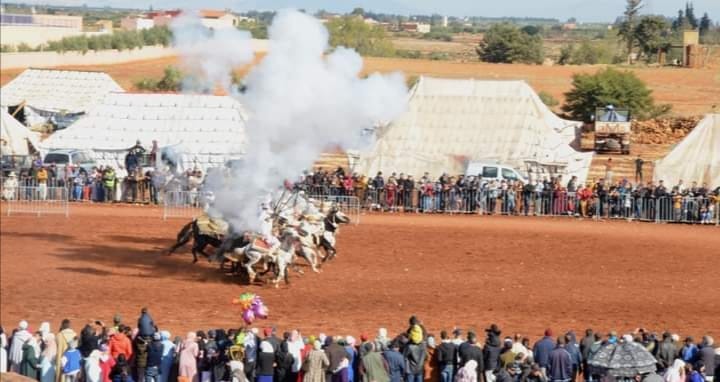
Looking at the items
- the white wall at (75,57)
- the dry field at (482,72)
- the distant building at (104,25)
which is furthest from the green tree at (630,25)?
the distant building at (104,25)

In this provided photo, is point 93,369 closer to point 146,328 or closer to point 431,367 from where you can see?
point 146,328

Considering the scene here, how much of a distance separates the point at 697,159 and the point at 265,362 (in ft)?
61.0

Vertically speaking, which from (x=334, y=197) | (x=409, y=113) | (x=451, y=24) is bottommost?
(x=334, y=197)

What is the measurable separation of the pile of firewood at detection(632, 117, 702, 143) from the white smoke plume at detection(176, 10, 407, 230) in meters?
18.1

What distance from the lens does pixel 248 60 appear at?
26.8m

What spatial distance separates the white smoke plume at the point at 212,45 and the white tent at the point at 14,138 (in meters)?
14.3

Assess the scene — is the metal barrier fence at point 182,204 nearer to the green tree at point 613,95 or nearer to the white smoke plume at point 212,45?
the white smoke plume at point 212,45

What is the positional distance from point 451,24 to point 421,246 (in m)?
51.4

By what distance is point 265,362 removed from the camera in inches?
709

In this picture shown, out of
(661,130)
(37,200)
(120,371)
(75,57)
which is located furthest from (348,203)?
(75,57)

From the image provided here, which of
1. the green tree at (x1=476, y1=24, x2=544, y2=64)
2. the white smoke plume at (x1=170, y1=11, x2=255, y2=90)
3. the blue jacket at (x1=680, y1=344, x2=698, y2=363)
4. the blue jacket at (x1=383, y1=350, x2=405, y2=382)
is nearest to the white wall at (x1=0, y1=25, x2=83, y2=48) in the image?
the green tree at (x1=476, y1=24, x2=544, y2=64)

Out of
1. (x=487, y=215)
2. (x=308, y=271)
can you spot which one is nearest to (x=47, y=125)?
(x=487, y=215)

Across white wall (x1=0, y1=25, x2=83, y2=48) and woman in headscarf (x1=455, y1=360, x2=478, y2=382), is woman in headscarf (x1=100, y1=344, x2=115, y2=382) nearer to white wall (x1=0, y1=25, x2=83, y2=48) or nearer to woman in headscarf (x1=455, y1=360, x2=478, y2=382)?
woman in headscarf (x1=455, y1=360, x2=478, y2=382)

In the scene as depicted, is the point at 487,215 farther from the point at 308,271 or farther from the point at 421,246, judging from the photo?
the point at 308,271
